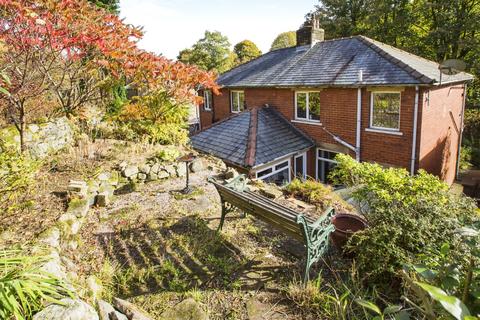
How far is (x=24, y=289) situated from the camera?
95.9 inches

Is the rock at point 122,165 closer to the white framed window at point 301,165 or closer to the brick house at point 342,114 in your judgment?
the brick house at point 342,114

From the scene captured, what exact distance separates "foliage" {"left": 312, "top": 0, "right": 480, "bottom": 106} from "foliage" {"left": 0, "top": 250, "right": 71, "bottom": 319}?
2405 centimetres

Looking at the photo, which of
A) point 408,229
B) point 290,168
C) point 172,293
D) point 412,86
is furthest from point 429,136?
point 172,293

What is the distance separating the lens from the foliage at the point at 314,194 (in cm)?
684

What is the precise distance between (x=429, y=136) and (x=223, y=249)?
419 inches

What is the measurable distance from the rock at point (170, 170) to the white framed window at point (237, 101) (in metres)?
10.8

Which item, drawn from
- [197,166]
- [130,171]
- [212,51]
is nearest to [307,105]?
[197,166]

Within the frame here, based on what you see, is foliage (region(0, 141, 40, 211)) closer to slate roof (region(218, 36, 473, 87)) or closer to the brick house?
the brick house

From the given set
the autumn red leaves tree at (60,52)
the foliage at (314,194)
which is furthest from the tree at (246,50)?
the foliage at (314,194)

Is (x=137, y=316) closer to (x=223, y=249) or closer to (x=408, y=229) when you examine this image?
(x=223, y=249)

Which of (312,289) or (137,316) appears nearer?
(137,316)

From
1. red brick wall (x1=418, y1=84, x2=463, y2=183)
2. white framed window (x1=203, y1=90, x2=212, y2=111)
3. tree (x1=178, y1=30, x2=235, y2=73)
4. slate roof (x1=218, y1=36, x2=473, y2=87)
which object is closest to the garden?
slate roof (x1=218, y1=36, x2=473, y2=87)

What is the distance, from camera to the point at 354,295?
11.7ft

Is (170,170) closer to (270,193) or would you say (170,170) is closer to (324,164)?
(270,193)
